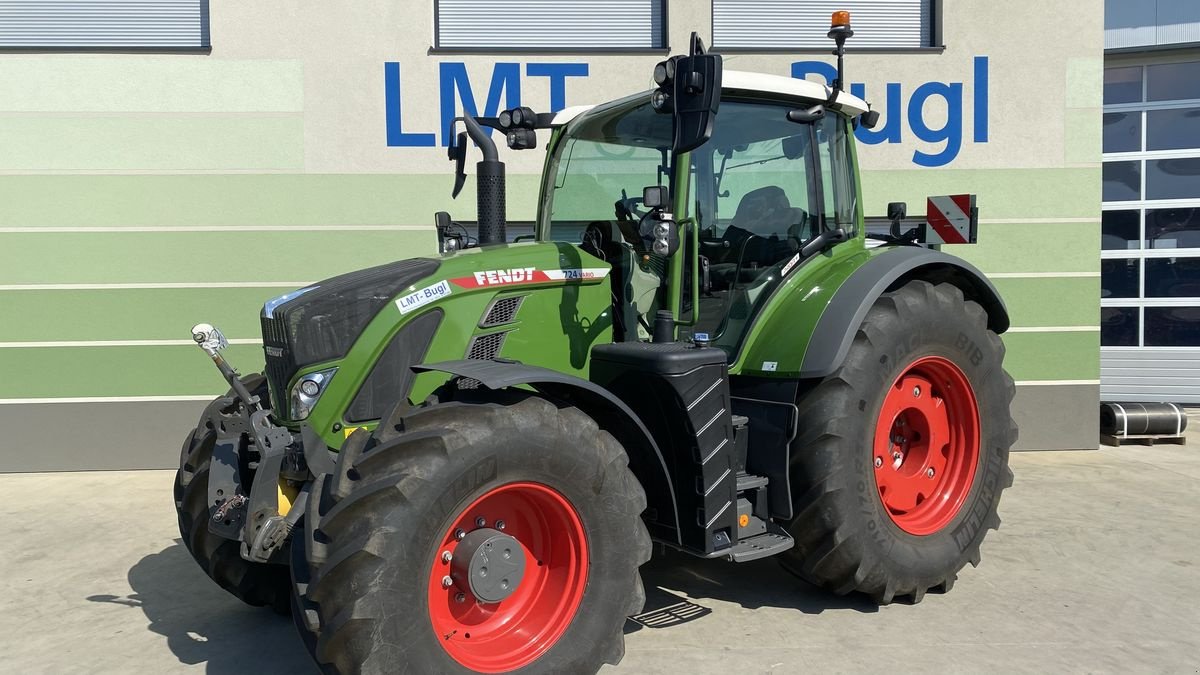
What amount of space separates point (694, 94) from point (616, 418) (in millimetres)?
1266

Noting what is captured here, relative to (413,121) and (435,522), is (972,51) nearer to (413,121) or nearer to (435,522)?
(413,121)

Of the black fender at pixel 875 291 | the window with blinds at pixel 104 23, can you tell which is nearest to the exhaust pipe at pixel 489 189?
the black fender at pixel 875 291

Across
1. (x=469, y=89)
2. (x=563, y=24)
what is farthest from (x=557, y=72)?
(x=469, y=89)

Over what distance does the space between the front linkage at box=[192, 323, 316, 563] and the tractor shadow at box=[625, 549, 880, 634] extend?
5.03 ft

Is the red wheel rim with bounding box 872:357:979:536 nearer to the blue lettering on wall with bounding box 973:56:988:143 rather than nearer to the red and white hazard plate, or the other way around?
the red and white hazard plate

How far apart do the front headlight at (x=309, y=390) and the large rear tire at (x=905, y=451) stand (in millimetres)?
2010

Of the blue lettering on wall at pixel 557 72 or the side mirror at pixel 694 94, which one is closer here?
the side mirror at pixel 694 94

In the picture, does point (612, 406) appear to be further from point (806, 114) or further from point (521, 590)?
point (806, 114)

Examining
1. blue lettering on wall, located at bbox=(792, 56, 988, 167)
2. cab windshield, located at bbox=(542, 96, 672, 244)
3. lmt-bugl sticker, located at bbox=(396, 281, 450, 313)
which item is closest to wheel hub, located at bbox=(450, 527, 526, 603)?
lmt-bugl sticker, located at bbox=(396, 281, 450, 313)

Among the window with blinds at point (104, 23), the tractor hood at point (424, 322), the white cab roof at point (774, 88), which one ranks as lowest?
the tractor hood at point (424, 322)

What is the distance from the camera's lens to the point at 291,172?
724 cm

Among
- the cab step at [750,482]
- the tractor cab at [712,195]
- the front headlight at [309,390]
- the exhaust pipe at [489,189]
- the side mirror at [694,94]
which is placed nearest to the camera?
the side mirror at [694,94]

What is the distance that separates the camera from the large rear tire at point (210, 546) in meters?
3.87

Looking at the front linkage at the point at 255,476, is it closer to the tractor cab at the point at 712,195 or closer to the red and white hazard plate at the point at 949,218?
the tractor cab at the point at 712,195
